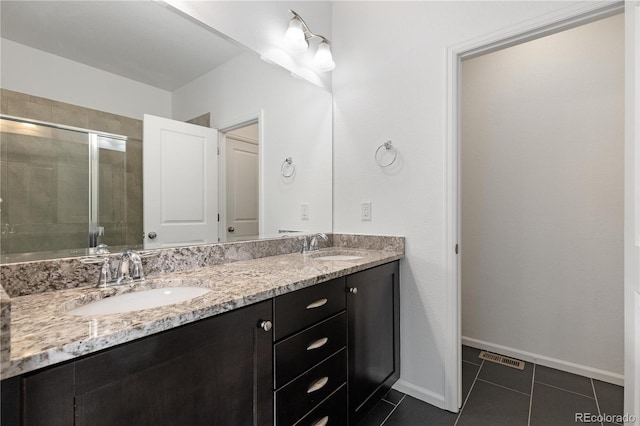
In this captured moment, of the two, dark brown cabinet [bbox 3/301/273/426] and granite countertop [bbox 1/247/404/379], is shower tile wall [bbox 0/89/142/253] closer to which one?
granite countertop [bbox 1/247/404/379]

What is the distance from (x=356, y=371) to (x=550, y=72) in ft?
7.45

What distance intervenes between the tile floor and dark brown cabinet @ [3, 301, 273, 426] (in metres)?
0.98

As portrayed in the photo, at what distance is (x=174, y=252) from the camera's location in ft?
4.16

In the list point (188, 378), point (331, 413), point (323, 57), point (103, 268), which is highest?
point (323, 57)

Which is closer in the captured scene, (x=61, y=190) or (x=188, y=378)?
(x=188, y=378)

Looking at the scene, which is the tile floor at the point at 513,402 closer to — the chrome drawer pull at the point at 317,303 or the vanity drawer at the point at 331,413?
the vanity drawer at the point at 331,413

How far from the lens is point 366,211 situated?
1.97m

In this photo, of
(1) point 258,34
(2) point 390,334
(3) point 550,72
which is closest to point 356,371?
(2) point 390,334

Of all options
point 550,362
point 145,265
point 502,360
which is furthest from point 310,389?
point 550,362

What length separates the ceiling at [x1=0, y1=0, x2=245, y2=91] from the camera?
973 millimetres

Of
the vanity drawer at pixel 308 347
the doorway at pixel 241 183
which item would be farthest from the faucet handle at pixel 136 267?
the vanity drawer at pixel 308 347

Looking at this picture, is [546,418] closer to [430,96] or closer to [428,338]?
[428,338]

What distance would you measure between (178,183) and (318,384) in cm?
102

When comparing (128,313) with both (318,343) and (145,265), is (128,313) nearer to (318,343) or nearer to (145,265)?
(145,265)
